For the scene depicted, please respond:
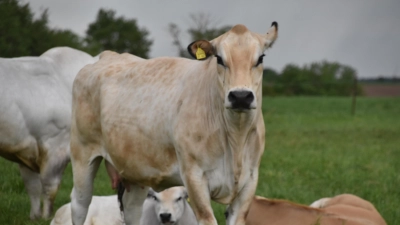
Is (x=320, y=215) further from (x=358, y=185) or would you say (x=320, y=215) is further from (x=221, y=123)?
(x=358, y=185)

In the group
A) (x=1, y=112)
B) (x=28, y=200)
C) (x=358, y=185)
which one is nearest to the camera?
(x=1, y=112)

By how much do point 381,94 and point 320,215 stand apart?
50.1m

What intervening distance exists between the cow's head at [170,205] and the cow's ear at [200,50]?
341 cm

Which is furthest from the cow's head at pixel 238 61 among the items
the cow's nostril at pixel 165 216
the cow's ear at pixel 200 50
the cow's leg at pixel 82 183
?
the cow's nostril at pixel 165 216

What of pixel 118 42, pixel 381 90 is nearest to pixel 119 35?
pixel 118 42

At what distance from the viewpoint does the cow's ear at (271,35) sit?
6.04 meters

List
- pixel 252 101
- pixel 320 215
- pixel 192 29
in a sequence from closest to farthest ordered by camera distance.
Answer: pixel 252 101
pixel 320 215
pixel 192 29

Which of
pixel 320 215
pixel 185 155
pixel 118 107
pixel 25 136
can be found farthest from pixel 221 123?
pixel 25 136

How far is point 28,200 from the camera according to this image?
10336mm

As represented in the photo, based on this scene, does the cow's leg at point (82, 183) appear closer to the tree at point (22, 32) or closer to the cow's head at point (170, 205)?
the cow's head at point (170, 205)

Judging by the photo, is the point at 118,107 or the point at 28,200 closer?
the point at 118,107

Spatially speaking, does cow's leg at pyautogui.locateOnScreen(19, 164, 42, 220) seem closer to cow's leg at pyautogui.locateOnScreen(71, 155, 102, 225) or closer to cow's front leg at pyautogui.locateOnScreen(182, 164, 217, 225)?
cow's leg at pyautogui.locateOnScreen(71, 155, 102, 225)

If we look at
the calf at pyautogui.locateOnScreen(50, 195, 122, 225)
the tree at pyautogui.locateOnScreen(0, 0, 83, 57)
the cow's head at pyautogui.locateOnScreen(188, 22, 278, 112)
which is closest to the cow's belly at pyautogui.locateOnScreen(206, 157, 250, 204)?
the cow's head at pyautogui.locateOnScreen(188, 22, 278, 112)

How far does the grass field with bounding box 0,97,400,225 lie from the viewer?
34.0ft
